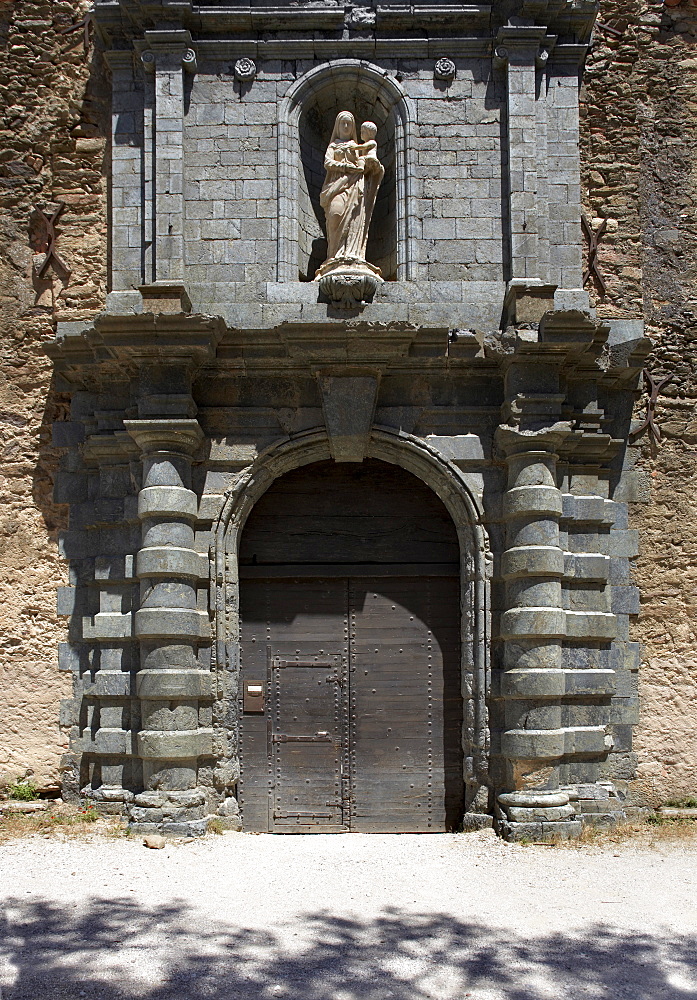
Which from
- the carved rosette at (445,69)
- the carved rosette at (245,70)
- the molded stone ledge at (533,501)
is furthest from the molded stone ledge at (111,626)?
the carved rosette at (445,69)

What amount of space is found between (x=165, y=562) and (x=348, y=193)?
10.4 feet

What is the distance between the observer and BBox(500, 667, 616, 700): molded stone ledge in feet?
23.7

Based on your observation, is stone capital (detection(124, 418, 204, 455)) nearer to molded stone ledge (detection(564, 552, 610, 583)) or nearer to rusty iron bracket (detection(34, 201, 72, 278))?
rusty iron bracket (detection(34, 201, 72, 278))

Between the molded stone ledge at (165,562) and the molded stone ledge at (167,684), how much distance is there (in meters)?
0.70

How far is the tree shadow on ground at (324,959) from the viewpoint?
175 inches

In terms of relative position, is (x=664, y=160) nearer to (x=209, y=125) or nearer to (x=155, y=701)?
(x=209, y=125)

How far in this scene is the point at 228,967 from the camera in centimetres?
468

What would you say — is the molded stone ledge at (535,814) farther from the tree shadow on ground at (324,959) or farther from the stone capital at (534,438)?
the stone capital at (534,438)

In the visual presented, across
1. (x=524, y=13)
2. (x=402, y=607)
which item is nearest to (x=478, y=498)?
(x=402, y=607)

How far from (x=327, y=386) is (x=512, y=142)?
2.43 m

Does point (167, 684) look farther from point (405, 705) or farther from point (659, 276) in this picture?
point (659, 276)

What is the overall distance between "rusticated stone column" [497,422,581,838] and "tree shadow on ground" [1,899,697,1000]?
6.16ft

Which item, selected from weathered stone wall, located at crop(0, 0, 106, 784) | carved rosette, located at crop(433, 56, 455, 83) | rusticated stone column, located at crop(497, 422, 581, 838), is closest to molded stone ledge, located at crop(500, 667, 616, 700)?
rusticated stone column, located at crop(497, 422, 581, 838)

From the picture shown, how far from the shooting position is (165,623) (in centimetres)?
727
